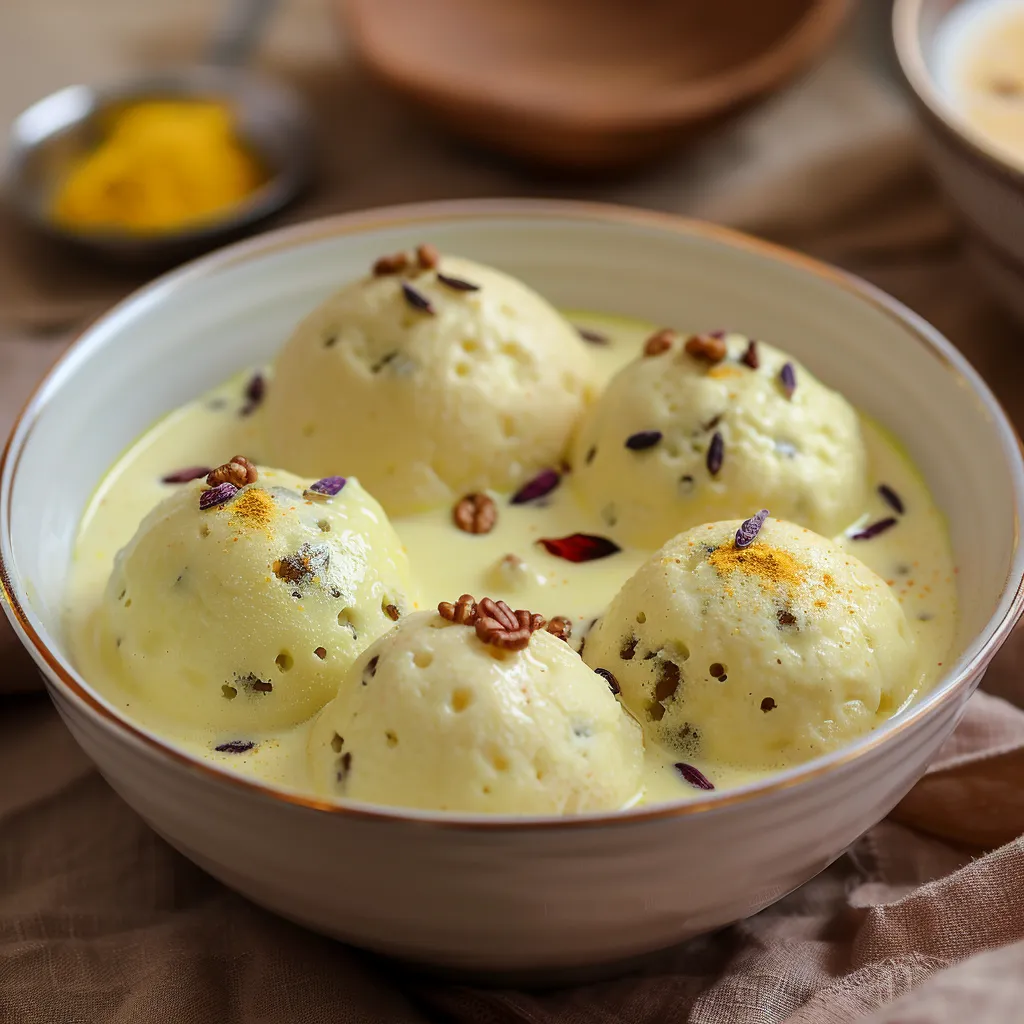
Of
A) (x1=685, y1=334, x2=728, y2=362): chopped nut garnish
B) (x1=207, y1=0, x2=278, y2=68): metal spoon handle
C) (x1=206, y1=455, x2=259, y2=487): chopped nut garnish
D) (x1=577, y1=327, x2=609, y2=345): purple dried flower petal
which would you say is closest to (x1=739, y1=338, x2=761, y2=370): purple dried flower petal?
(x1=685, y1=334, x2=728, y2=362): chopped nut garnish

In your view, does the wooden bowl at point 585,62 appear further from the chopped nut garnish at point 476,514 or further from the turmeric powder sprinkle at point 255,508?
the turmeric powder sprinkle at point 255,508

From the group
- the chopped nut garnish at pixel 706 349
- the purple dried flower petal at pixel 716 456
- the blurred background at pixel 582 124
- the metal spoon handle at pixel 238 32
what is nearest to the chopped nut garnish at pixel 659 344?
the chopped nut garnish at pixel 706 349

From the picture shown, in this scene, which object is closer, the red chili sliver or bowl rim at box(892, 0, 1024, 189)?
the red chili sliver

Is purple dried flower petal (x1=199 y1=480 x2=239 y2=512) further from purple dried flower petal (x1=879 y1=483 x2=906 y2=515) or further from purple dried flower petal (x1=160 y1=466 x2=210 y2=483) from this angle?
purple dried flower petal (x1=879 y1=483 x2=906 y2=515)

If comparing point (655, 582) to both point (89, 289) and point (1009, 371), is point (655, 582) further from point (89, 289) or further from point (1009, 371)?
point (89, 289)

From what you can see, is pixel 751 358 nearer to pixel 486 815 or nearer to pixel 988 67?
pixel 486 815

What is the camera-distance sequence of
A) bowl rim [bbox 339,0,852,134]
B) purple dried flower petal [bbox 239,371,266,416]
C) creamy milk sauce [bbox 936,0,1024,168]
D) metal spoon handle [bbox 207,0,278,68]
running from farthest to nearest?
metal spoon handle [bbox 207,0,278,68], bowl rim [bbox 339,0,852,134], creamy milk sauce [bbox 936,0,1024,168], purple dried flower petal [bbox 239,371,266,416]
